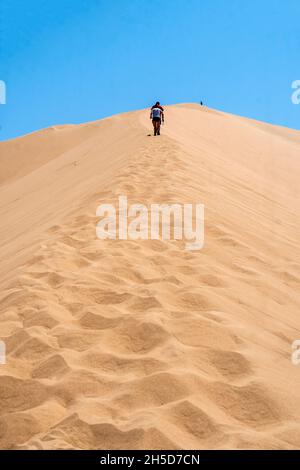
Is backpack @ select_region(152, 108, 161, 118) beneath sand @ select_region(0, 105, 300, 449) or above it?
above

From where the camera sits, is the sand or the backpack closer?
the sand

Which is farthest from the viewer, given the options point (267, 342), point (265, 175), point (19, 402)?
point (265, 175)

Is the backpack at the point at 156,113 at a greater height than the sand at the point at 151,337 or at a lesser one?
greater

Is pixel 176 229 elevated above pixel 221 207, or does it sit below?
below

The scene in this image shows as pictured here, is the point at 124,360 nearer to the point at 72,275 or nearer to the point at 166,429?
the point at 166,429

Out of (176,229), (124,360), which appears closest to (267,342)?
(124,360)

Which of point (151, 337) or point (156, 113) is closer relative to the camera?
point (151, 337)

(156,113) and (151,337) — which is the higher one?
(156,113)

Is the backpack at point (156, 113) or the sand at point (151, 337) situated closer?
the sand at point (151, 337)

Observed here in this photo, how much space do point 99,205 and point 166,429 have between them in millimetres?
4137

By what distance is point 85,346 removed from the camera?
305 centimetres
